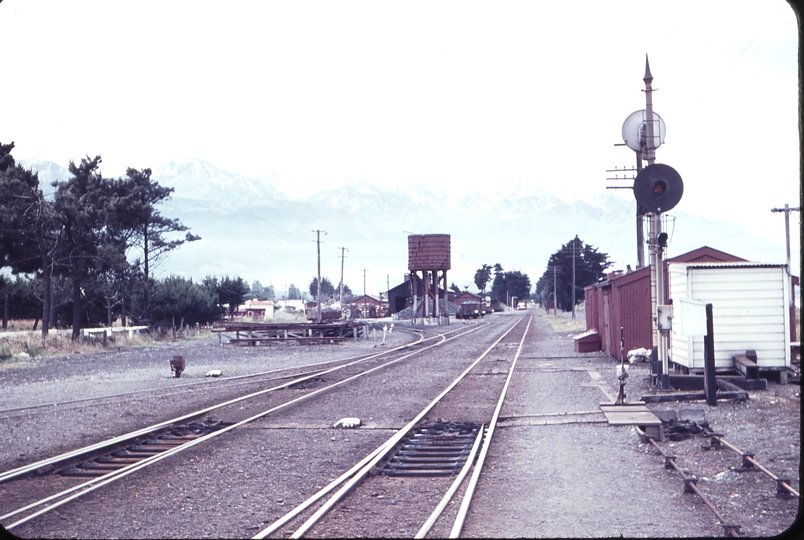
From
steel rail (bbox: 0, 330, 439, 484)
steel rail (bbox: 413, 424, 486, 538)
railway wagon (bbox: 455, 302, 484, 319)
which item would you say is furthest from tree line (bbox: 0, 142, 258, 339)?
railway wagon (bbox: 455, 302, 484, 319)

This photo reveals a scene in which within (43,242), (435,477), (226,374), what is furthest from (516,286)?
(435,477)

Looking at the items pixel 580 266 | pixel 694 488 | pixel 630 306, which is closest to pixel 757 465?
pixel 694 488

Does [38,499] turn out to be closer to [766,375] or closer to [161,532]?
[161,532]

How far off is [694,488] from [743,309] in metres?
9.27

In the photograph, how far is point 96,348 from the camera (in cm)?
3012

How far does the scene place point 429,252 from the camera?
64.9 m

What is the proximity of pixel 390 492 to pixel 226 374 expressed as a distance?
44.0ft

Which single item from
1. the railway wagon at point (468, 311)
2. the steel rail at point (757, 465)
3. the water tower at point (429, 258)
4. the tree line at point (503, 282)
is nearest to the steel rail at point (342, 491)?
the steel rail at point (757, 465)

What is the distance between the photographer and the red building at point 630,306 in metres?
19.2

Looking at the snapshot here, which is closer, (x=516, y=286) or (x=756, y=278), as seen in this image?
(x=756, y=278)

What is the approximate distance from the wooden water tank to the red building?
126 ft

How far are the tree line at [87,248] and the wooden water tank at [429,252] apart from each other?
1784 cm

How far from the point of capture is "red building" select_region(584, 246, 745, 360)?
19172 millimetres

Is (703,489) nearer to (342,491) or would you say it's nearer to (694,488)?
(694,488)
